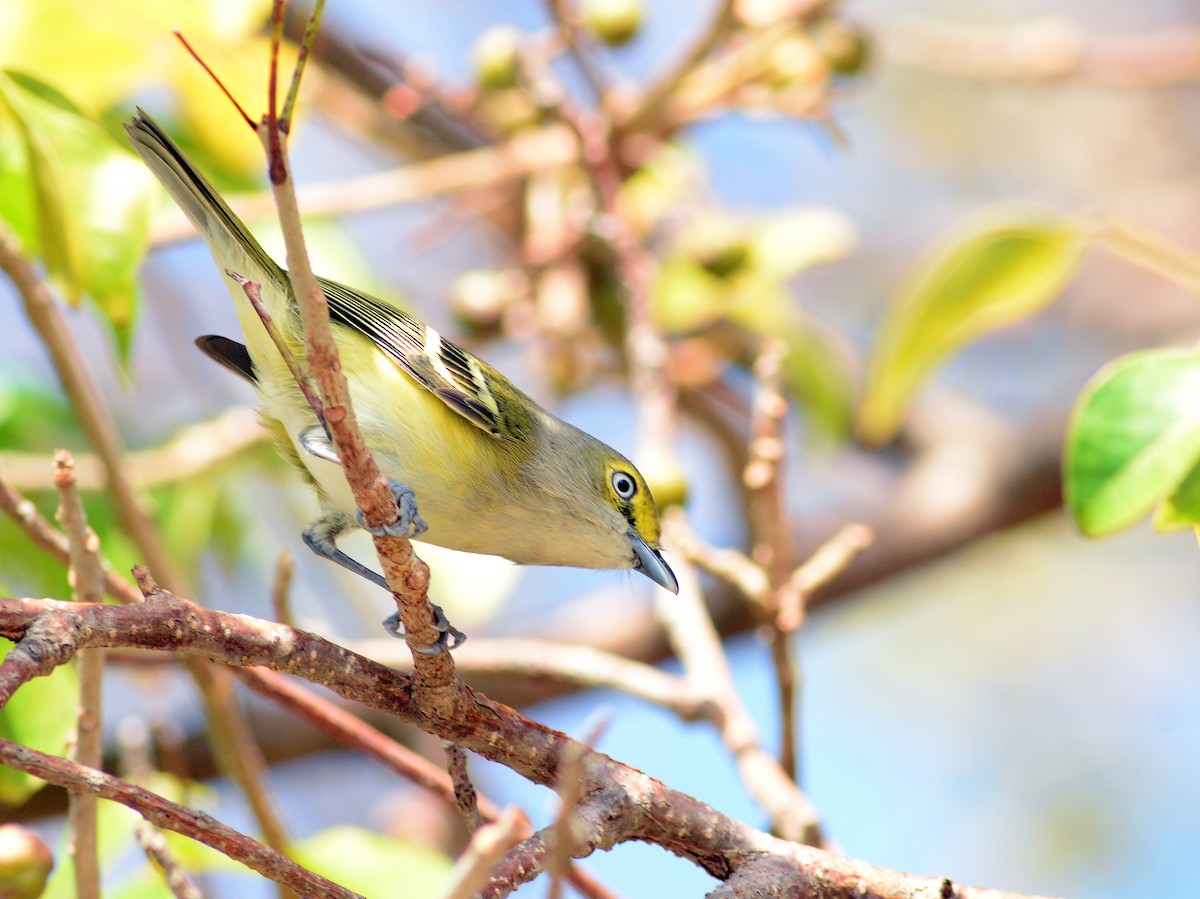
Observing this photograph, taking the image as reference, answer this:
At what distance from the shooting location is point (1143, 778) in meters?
7.22

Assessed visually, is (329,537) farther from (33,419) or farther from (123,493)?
(33,419)

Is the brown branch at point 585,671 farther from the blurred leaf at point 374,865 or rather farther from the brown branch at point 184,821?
the brown branch at point 184,821

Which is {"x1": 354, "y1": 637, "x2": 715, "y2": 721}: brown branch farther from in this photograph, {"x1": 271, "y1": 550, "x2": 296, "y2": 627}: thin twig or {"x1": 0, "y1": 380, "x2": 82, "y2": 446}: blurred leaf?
{"x1": 0, "y1": 380, "x2": 82, "y2": 446}: blurred leaf

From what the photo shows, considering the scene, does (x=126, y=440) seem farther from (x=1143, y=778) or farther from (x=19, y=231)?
(x=1143, y=778)

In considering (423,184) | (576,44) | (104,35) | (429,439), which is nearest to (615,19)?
(576,44)

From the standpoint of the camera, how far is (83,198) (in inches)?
95.3

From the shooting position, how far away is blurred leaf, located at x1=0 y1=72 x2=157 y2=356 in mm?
2410

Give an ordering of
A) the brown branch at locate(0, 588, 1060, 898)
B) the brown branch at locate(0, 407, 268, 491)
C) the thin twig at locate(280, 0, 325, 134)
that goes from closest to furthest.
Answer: the thin twig at locate(280, 0, 325, 134) < the brown branch at locate(0, 588, 1060, 898) < the brown branch at locate(0, 407, 268, 491)

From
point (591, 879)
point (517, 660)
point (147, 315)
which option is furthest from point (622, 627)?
point (147, 315)

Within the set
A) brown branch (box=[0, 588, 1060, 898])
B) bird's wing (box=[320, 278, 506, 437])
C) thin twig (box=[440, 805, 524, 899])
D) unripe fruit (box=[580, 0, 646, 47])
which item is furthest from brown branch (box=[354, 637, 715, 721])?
unripe fruit (box=[580, 0, 646, 47])

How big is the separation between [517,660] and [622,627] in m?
1.90

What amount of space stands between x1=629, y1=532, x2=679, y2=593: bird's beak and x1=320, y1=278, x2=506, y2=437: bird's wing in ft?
1.40

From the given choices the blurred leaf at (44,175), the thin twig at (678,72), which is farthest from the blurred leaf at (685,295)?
the blurred leaf at (44,175)

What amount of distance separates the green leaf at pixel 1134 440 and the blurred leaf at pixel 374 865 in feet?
5.18
